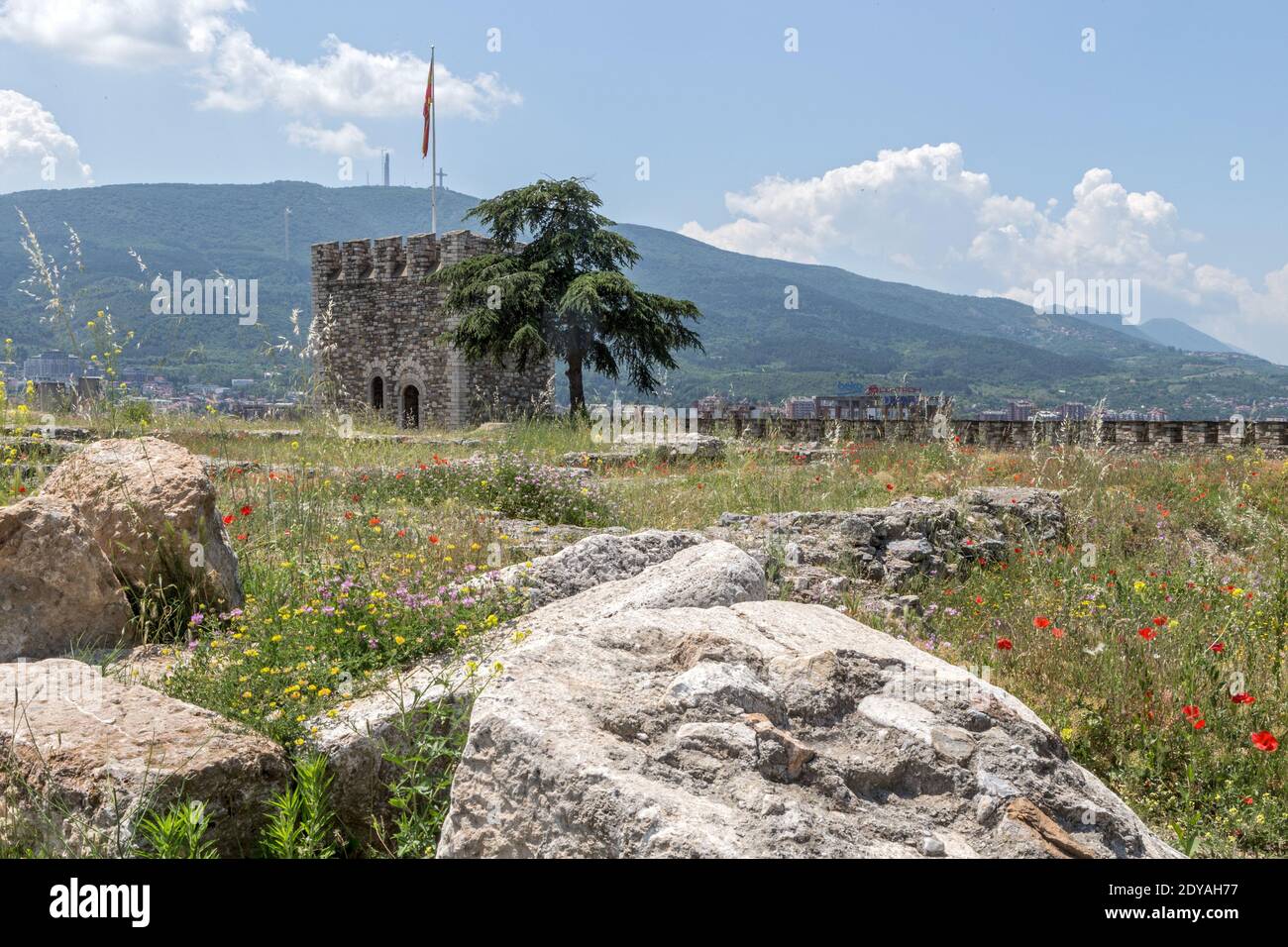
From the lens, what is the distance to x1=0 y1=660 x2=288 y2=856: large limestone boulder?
2854 mm

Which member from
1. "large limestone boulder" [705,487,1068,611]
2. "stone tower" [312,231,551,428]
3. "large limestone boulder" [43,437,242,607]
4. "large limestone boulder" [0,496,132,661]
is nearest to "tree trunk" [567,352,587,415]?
"stone tower" [312,231,551,428]

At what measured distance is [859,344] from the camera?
634 feet

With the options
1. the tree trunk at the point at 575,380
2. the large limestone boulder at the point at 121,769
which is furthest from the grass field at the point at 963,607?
the tree trunk at the point at 575,380

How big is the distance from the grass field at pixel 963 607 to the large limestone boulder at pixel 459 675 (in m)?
0.18

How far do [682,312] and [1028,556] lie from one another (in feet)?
74.6

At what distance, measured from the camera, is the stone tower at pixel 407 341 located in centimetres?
3058

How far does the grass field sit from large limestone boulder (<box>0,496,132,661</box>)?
0.47 metres

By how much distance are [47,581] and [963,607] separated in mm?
5559

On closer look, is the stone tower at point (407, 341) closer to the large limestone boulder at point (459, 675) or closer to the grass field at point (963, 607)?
the grass field at point (963, 607)

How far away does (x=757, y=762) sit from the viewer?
2.34 metres

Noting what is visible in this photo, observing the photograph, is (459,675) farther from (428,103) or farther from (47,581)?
(428,103)

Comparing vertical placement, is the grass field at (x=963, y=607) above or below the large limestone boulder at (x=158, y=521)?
below
